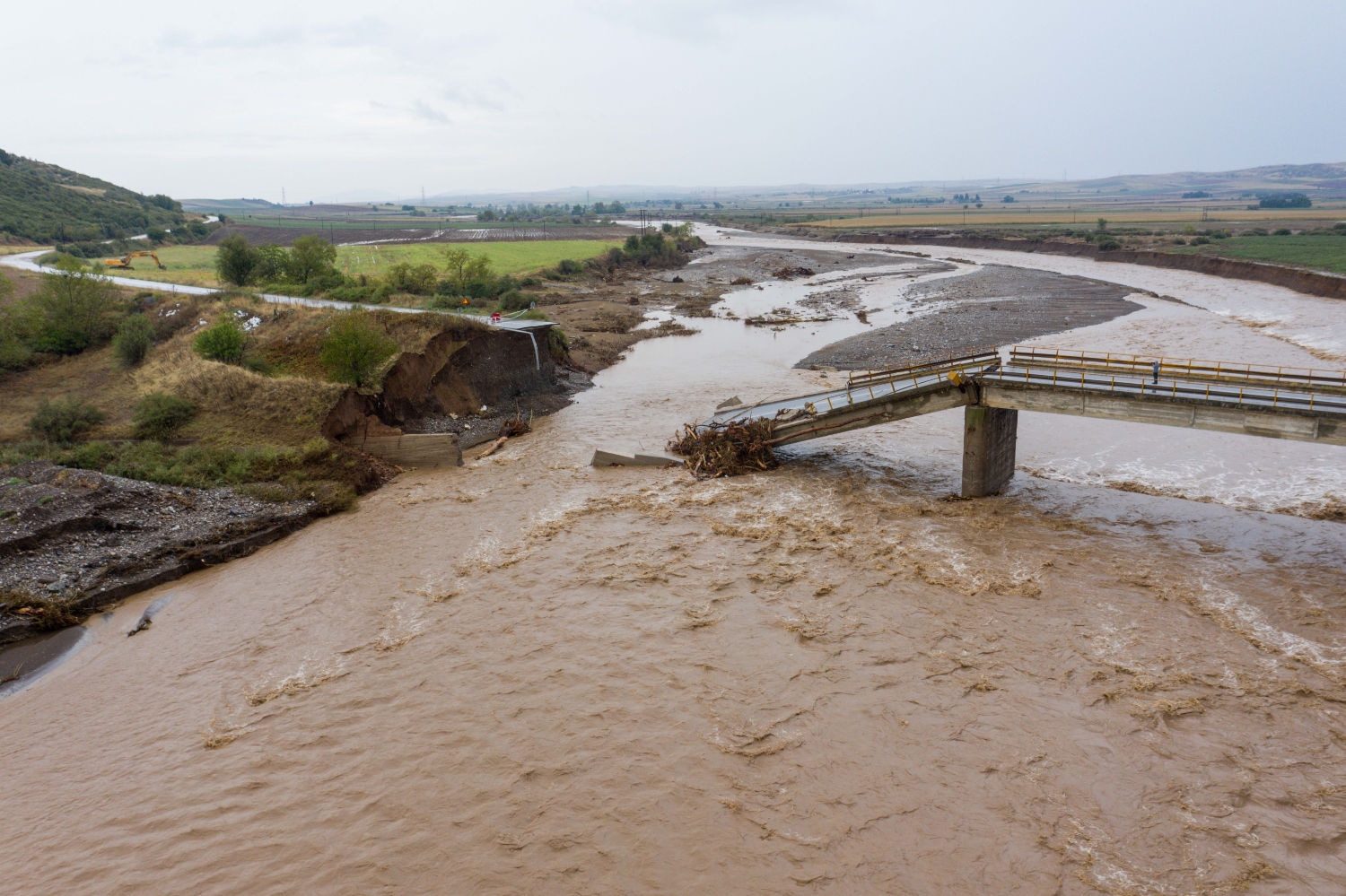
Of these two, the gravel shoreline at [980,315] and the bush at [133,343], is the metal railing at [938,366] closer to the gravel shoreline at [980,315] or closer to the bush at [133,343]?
the gravel shoreline at [980,315]

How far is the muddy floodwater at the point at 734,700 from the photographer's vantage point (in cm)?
1141

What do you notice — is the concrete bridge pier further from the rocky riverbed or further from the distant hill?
the distant hill

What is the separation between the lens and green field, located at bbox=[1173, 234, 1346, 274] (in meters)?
64.4

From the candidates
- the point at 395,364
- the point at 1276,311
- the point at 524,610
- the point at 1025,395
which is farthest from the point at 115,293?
the point at 1276,311

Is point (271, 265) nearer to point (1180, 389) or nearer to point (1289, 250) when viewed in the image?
point (1180, 389)

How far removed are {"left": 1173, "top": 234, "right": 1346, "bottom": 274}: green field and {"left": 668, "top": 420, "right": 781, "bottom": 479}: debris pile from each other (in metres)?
60.2

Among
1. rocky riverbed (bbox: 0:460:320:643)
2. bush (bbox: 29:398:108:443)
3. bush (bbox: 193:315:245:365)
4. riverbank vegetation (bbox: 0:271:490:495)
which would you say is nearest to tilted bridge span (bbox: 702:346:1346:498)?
riverbank vegetation (bbox: 0:271:490:495)

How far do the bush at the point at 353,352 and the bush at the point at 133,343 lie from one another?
11.7 metres

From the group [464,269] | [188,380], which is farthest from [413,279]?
[188,380]

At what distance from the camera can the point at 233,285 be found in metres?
46.5

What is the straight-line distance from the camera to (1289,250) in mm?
74688

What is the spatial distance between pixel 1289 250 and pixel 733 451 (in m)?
79.3

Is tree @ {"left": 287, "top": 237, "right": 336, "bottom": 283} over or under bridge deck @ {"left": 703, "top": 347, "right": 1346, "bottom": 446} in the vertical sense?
over

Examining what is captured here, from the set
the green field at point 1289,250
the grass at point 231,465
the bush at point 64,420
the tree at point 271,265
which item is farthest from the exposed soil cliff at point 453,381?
the green field at point 1289,250
